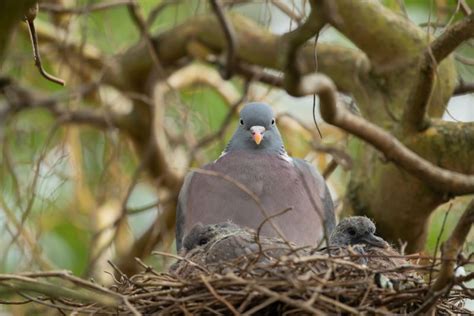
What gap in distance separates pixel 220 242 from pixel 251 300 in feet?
2.51

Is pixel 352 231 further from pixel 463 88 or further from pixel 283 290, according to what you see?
pixel 463 88

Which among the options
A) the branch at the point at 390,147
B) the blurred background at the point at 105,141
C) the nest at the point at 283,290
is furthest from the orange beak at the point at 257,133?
the nest at the point at 283,290

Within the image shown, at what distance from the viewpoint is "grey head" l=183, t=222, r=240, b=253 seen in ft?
16.4

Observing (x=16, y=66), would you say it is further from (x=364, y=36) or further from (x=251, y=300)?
(x=251, y=300)

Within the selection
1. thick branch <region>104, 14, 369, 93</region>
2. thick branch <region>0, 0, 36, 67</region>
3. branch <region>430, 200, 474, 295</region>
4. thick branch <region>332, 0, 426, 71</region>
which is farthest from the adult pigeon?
thick branch <region>0, 0, 36, 67</region>

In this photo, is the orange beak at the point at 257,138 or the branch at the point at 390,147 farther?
the orange beak at the point at 257,138

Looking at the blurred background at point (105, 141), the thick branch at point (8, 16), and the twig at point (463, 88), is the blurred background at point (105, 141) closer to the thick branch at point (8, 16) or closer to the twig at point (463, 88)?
the twig at point (463, 88)

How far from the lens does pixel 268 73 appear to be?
278 inches

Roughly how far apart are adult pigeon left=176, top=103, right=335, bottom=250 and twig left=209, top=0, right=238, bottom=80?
0.59m

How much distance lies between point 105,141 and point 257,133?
185 centimetres

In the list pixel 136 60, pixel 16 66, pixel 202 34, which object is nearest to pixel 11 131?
pixel 16 66

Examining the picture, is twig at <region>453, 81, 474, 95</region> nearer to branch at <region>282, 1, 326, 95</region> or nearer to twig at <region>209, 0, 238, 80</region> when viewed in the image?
twig at <region>209, 0, 238, 80</region>

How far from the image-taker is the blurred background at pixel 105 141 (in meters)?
6.32

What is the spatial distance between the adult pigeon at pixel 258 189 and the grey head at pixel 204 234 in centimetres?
50
